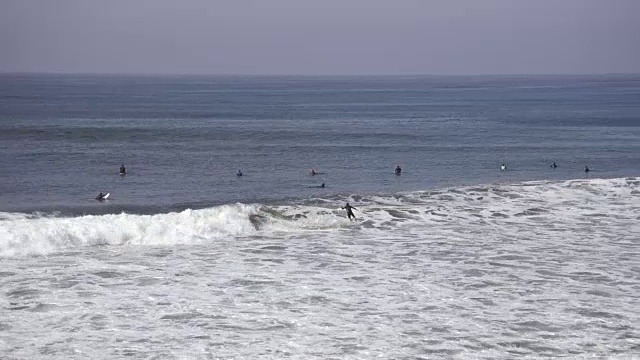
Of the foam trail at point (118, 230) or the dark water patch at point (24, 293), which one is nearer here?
the dark water patch at point (24, 293)

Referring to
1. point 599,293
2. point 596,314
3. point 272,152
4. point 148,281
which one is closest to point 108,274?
point 148,281

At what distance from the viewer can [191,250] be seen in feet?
91.8

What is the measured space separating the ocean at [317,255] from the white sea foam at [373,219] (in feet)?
0.33

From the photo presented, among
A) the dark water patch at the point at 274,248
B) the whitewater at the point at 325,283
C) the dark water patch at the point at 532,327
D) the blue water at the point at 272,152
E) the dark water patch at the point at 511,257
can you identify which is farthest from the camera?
the blue water at the point at 272,152

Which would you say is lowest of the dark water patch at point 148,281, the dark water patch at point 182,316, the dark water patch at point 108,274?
the dark water patch at point 182,316

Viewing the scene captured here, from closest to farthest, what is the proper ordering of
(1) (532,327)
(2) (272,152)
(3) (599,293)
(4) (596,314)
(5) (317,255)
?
(1) (532,327) → (4) (596,314) → (3) (599,293) → (5) (317,255) → (2) (272,152)

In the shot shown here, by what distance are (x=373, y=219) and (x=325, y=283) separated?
10.6 metres

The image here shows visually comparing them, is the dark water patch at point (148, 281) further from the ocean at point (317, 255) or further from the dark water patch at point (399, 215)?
the dark water patch at point (399, 215)

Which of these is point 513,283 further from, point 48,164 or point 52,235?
point 48,164

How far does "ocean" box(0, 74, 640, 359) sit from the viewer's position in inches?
731

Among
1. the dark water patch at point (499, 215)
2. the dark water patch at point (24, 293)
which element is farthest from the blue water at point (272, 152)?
the dark water patch at point (24, 293)

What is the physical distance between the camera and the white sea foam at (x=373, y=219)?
1147 inches

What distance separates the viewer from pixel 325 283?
23.3 metres

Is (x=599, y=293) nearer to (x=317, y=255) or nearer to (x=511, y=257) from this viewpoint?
(x=511, y=257)
